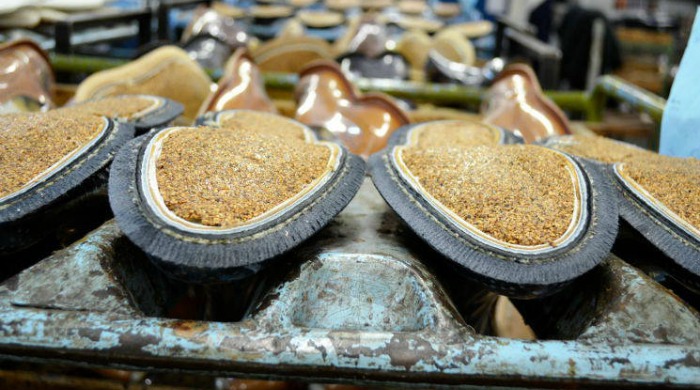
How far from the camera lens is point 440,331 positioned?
1.94 ft

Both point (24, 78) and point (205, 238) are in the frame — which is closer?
point (205, 238)

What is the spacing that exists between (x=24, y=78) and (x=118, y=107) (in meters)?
0.38

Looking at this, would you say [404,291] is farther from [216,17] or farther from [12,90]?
[216,17]

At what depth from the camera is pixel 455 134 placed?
1.01 metres

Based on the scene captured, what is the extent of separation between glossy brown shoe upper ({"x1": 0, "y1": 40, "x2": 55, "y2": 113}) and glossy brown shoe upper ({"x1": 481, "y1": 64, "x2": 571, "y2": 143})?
0.96m

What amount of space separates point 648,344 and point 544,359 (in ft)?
0.37

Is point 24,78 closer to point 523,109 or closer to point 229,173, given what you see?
point 229,173

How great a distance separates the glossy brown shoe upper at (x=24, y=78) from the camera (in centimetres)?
111

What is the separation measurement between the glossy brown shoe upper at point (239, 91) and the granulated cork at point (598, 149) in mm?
625

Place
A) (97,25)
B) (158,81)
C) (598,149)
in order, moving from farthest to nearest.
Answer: (97,25) < (158,81) < (598,149)

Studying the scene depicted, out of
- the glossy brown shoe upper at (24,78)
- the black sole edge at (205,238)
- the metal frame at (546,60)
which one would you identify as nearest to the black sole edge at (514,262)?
the black sole edge at (205,238)

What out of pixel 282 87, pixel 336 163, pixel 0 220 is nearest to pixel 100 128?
pixel 0 220

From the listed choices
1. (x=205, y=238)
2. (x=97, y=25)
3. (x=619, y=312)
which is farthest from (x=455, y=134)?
(x=97, y=25)

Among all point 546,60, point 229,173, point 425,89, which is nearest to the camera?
point 229,173
